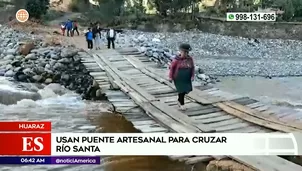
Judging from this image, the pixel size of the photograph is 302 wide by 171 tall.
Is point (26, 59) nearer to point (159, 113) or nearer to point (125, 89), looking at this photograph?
point (125, 89)

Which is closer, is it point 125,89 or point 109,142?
point 109,142

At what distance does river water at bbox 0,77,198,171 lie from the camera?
8.41 ft

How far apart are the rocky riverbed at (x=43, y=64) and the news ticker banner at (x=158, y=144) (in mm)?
689

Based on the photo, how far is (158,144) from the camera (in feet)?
7.78

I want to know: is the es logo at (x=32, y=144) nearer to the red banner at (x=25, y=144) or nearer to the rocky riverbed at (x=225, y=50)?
the red banner at (x=25, y=144)

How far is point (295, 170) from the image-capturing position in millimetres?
2250

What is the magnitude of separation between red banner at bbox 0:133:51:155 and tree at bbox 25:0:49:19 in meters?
0.62

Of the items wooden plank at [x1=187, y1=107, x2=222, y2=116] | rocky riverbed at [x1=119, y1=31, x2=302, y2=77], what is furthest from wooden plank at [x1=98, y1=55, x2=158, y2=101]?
wooden plank at [x1=187, y1=107, x2=222, y2=116]

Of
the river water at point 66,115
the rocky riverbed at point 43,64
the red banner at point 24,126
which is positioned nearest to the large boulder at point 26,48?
the rocky riverbed at point 43,64

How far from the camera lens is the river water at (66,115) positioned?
256 centimetres

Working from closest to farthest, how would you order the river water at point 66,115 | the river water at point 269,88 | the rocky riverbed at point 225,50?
the river water at point 66,115 → the rocky riverbed at point 225,50 → the river water at point 269,88

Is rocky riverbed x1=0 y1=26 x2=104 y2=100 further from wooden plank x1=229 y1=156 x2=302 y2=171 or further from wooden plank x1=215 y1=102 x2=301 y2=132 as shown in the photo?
wooden plank x1=229 y1=156 x2=302 y2=171

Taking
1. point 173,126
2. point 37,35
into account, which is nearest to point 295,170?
point 173,126

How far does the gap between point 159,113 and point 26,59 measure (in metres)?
1.14
